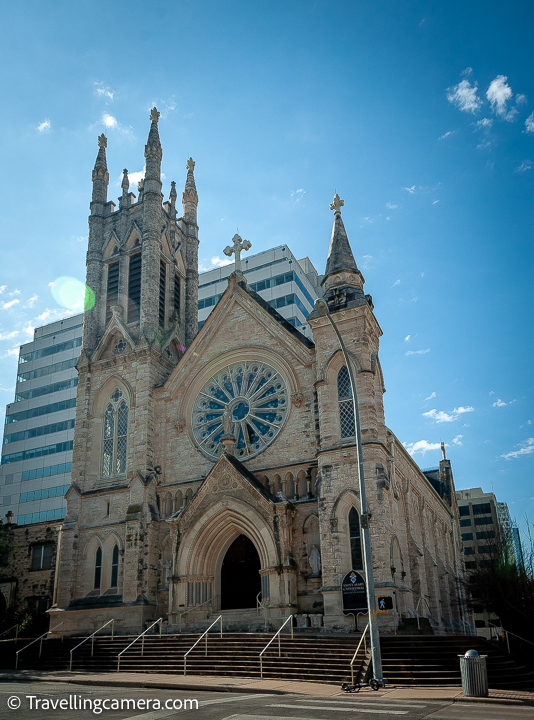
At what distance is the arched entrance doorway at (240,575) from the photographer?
988 inches

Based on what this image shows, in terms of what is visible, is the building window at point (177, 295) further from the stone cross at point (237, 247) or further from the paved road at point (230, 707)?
the paved road at point (230, 707)

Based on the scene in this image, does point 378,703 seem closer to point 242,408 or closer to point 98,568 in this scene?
point 242,408

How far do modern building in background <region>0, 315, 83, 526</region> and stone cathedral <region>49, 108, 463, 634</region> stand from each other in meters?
29.0

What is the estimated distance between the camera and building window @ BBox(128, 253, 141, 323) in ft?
108

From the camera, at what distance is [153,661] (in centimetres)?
2036

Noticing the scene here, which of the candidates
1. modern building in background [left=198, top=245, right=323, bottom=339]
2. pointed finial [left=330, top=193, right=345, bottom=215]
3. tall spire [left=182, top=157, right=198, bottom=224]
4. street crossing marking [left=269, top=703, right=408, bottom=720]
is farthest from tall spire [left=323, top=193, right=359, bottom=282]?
modern building in background [left=198, top=245, right=323, bottom=339]

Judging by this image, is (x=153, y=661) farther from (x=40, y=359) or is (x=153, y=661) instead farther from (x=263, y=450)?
(x=40, y=359)

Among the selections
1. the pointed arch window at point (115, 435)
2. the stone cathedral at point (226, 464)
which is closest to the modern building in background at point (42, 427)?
the stone cathedral at point (226, 464)

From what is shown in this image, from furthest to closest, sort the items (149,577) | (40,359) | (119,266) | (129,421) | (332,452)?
(40,359)
(119,266)
(129,421)
(149,577)
(332,452)

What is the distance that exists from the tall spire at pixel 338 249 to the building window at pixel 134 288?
10.5 metres

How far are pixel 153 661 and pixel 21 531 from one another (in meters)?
18.4

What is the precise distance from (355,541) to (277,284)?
1357 inches

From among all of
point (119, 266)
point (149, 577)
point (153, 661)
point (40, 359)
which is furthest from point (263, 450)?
point (40, 359)

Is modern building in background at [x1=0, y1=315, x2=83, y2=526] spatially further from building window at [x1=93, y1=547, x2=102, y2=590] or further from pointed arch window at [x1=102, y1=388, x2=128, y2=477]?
building window at [x1=93, y1=547, x2=102, y2=590]
